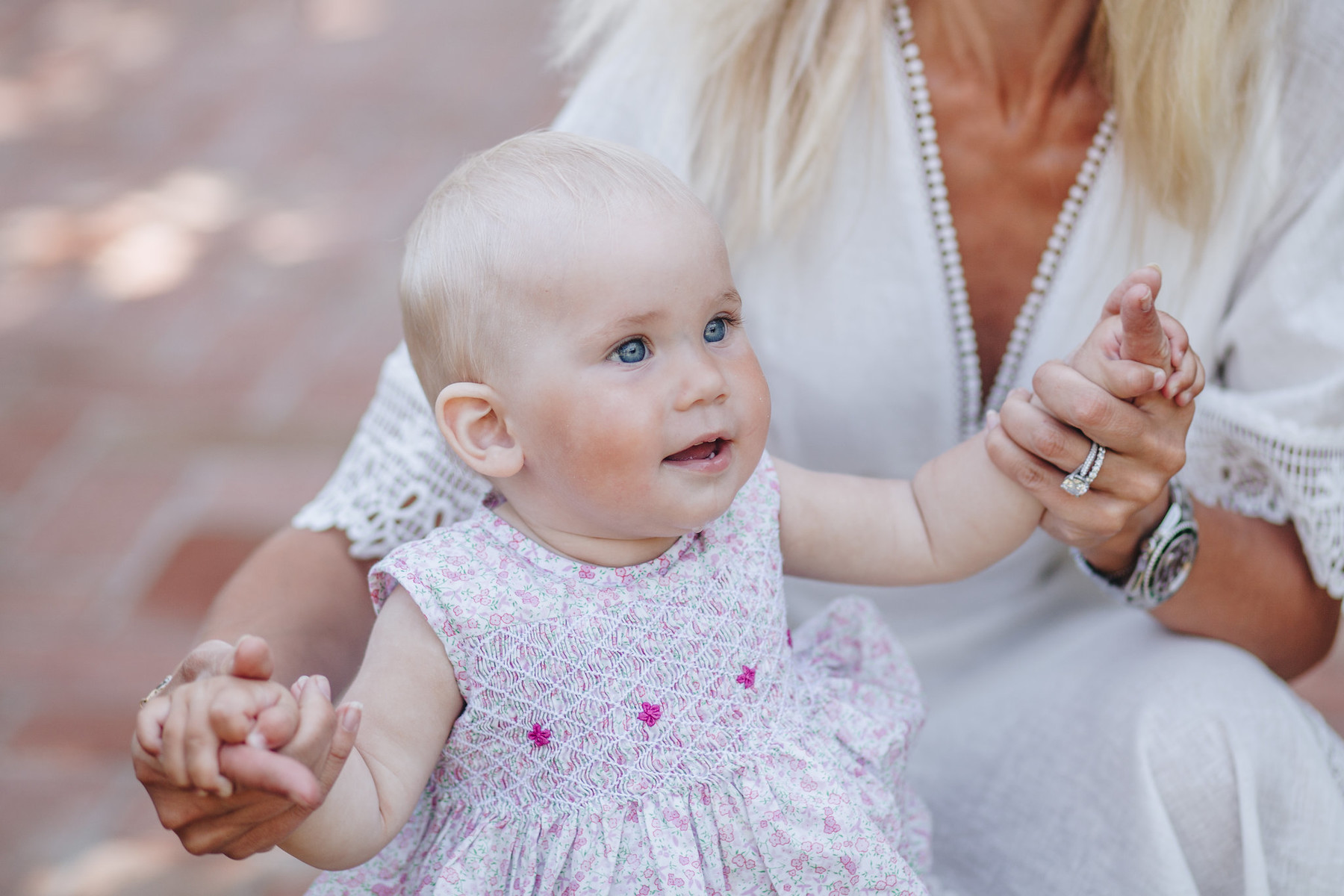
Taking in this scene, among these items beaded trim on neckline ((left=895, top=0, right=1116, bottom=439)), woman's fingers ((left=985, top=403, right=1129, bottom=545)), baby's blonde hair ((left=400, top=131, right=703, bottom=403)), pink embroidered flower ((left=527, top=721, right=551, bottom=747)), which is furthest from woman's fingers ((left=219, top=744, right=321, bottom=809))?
beaded trim on neckline ((left=895, top=0, right=1116, bottom=439))

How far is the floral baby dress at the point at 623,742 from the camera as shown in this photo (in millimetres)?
962

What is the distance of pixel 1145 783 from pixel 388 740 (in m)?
0.66

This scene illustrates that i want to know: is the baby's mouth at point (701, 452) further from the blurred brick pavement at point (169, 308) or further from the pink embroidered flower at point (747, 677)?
the blurred brick pavement at point (169, 308)

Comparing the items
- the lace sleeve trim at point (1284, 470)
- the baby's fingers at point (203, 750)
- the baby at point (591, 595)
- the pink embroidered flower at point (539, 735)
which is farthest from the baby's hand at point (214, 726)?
the lace sleeve trim at point (1284, 470)

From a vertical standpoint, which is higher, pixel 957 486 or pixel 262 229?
pixel 957 486

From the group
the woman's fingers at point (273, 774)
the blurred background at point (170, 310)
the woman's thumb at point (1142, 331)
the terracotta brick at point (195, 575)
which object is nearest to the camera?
the woman's fingers at point (273, 774)

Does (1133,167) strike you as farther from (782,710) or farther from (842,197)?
(782,710)

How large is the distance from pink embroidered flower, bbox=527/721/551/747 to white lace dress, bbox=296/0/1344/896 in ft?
0.99

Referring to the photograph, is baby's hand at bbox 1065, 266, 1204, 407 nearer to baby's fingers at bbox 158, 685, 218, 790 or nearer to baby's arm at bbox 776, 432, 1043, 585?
baby's arm at bbox 776, 432, 1043, 585

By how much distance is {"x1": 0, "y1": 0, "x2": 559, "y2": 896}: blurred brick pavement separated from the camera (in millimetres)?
2113

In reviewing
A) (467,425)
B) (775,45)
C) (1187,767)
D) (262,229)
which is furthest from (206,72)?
(1187,767)

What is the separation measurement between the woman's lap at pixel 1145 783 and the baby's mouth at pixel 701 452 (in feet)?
1.63

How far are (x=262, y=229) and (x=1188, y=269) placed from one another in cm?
260

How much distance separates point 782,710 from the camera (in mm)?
1027
